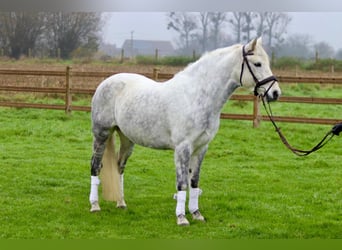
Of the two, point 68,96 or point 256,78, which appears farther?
point 68,96

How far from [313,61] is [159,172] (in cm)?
1539

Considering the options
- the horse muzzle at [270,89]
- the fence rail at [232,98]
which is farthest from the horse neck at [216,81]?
the fence rail at [232,98]

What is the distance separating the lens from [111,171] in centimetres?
516

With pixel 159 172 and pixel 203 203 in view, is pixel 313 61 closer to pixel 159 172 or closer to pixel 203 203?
pixel 159 172

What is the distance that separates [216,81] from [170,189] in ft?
6.23

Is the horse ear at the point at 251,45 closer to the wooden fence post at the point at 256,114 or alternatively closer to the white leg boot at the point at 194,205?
the white leg boot at the point at 194,205

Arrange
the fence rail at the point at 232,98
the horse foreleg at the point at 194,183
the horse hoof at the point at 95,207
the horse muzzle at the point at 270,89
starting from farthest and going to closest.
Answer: the fence rail at the point at 232,98 → the horse hoof at the point at 95,207 → the horse foreleg at the point at 194,183 → the horse muzzle at the point at 270,89

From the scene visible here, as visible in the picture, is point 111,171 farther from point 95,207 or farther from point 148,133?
point 148,133

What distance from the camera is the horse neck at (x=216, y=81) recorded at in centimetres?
448

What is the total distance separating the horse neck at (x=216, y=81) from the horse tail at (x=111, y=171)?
110 cm

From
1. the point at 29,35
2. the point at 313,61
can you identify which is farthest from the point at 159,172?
the point at 313,61

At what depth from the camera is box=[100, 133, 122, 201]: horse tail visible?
5.17 m

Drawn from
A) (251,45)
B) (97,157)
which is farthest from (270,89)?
(97,157)

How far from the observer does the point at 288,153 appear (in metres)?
8.43
